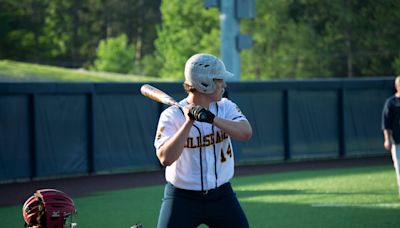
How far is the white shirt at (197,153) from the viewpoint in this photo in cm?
568

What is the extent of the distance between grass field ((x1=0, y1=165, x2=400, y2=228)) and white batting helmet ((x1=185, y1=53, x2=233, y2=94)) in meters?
5.05

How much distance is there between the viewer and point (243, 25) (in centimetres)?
5588

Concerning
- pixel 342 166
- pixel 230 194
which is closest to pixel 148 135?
pixel 342 166

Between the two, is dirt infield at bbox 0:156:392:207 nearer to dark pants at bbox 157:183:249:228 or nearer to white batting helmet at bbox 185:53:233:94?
dark pants at bbox 157:183:249:228

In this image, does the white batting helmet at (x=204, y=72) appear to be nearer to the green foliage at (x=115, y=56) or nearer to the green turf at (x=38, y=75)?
the green turf at (x=38, y=75)

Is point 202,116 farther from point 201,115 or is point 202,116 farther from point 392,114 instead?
point 392,114

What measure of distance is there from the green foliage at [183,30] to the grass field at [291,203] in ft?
132

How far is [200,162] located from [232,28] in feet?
49.2

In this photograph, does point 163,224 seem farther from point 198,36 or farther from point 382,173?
point 198,36

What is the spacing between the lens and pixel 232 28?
20484 millimetres

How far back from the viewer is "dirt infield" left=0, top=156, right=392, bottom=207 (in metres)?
15.3

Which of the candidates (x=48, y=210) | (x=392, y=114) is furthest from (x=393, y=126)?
(x=48, y=210)

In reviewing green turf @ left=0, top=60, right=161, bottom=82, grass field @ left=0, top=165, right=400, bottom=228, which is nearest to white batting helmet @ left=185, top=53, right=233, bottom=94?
grass field @ left=0, top=165, right=400, bottom=228

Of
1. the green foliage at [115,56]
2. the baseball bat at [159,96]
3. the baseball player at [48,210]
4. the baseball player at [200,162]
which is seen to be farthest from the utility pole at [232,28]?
the green foliage at [115,56]
